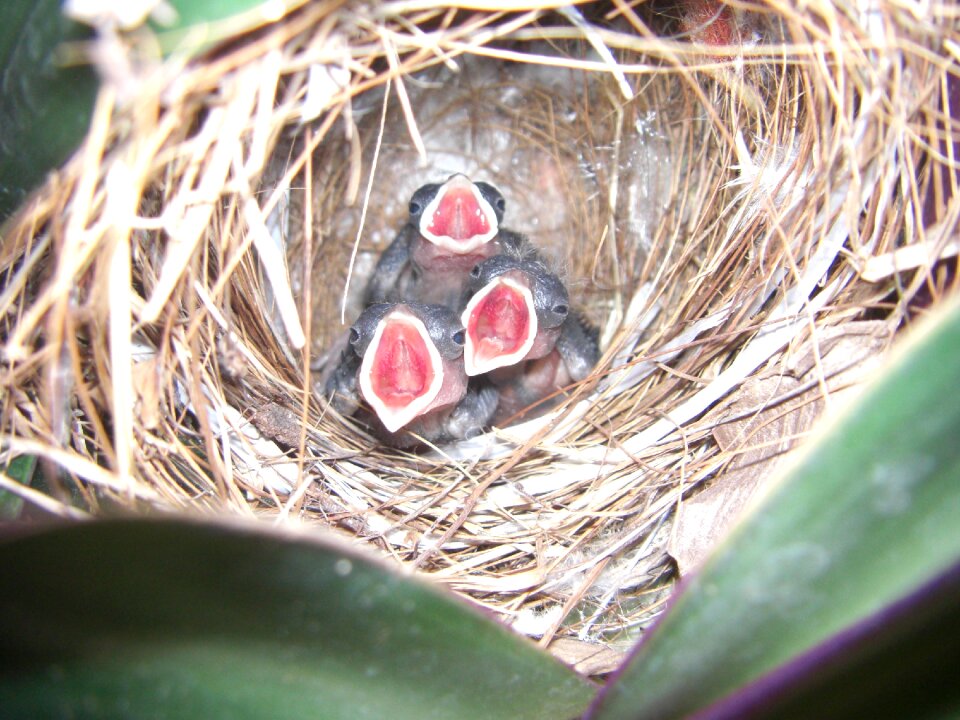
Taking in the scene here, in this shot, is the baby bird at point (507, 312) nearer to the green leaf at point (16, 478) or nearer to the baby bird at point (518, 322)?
the baby bird at point (518, 322)

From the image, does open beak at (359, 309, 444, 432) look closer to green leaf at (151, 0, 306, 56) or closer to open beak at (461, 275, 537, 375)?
open beak at (461, 275, 537, 375)

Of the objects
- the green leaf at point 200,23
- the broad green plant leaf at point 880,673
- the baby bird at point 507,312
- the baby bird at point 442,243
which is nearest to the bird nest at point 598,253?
the green leaf at point 200,23

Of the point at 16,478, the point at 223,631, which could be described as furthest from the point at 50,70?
the point at 223,631

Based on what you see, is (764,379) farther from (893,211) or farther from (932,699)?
(932,699)

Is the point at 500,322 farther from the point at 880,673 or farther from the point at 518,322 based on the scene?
the point at 880,673

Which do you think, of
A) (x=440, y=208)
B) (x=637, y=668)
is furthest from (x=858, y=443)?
(x=440, y=208)

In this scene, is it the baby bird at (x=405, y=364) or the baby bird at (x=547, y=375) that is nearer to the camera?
the baby bird at (x=405, y=364)
